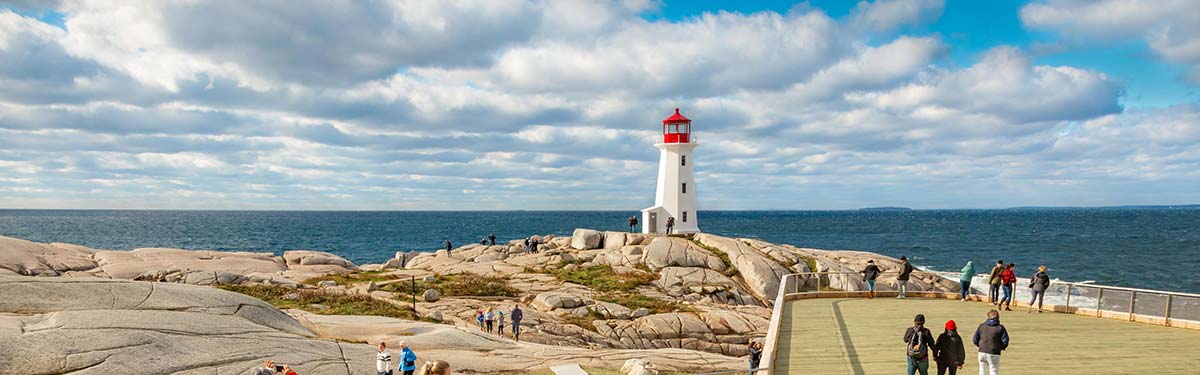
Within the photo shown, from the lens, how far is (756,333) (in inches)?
1139

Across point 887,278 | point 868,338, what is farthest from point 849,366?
point 887,278

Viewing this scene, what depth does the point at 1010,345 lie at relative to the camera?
1542cm

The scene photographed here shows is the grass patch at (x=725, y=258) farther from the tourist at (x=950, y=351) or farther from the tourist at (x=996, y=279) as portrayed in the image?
the tourist at (x=950, y=351)

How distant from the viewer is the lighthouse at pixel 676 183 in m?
52.1

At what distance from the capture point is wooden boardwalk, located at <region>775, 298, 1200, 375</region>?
13547mm

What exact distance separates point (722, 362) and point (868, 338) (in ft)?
15.5

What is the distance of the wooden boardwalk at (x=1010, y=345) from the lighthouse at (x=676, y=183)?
103 feet

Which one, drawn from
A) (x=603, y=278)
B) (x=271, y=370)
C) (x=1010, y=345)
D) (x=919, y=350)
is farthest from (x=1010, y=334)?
(x=603, y=278)

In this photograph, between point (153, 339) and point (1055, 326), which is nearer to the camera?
point (153, 339)

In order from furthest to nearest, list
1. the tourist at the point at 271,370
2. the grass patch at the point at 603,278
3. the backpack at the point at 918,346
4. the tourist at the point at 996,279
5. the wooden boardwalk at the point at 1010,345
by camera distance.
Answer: the grass patch at the point at 603,278 → the tourist at the point at 996,279 → the wooden boardwalk at the point at 1010,345 → the backpack at the point at 918,346 → the tourist at the point at 271,370

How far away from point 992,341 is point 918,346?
135 cm

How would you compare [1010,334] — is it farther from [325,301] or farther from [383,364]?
[325,301]

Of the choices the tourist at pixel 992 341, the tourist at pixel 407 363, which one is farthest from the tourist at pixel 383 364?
the tourist at pixel 992 341

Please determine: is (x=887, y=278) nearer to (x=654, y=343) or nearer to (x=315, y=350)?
(x=654, y=343)
